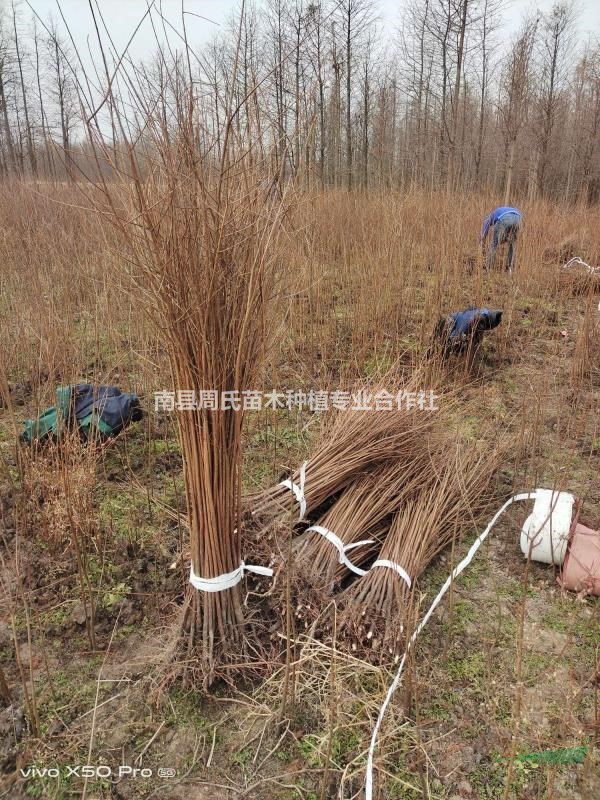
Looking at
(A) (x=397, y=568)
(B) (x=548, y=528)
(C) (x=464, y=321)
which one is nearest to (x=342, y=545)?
(A) (x=397, y=568)

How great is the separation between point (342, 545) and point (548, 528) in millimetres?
665

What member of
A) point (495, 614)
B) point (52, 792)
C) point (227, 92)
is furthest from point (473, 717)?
point (227, 92)

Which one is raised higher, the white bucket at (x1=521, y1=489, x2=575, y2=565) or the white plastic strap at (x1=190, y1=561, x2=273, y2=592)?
the white plastic strap at (x1=190, y1=561, x2=273, y2=592)

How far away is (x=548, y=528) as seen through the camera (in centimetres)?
160

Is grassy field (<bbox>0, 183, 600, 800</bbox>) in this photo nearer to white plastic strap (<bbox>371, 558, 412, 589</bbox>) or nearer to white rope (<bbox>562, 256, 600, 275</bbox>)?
white plastic strap (<bbox>371, 558, 412, 589</bbox>)

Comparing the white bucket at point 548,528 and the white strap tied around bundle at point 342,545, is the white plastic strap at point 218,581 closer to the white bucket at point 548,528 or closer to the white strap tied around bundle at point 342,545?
the white strap tied around bundle at point 342,545

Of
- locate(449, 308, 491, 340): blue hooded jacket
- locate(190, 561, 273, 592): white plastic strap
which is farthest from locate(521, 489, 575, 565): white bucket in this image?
locate(449, 308, 491, 340): blue hooded jacket

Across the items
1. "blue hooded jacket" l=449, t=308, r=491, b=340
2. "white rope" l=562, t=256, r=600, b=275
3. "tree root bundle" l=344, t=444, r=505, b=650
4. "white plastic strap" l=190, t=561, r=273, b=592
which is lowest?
"tree root bundle" l=344, t=444, r=505, b=650

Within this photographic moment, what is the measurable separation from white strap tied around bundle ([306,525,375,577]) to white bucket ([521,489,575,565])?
522 mm

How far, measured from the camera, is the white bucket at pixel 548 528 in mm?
1598

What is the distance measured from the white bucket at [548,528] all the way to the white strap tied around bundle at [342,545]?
0.52 meters

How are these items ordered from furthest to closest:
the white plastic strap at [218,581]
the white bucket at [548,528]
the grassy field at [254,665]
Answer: the white bucket at [548,528]
the white plastic strap at [218,581]
the grassy field at [254,665]

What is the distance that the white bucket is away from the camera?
62.9 inches

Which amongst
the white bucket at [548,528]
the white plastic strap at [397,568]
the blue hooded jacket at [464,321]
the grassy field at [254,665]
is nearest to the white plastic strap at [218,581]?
the grassy field at [254,665]
